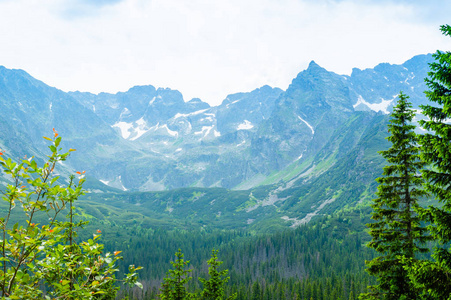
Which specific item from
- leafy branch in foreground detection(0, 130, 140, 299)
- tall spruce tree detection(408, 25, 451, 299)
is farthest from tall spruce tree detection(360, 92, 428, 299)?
leafy branch in foreground detection(0, 130, 140, 299)

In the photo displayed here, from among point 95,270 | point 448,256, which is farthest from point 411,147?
point 95,270

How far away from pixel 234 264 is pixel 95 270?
205 metres

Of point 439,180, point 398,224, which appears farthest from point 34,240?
point 398,224

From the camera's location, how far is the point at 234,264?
650 ft

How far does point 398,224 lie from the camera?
21.2 meters

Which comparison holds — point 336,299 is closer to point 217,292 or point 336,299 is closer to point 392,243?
point 217,292

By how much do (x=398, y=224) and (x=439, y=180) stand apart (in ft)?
24.9

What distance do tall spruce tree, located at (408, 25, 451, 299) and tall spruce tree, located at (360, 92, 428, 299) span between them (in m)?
6.18

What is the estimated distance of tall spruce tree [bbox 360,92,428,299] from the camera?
20828 millimetres

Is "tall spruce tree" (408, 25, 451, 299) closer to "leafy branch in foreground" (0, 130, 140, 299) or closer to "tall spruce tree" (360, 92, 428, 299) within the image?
"tall spruce tree" (360, 92, 428, 299)

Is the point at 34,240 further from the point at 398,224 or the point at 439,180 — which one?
the point at 398,224

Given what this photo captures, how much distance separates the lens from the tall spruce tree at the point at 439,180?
13.2 metres

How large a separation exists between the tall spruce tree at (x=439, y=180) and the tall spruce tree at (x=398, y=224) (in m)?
6.18

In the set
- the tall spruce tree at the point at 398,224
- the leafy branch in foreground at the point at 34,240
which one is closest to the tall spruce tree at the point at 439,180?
the tall spruce tree at the point at 398,224
